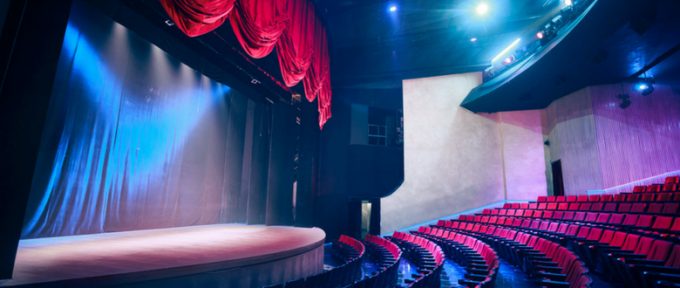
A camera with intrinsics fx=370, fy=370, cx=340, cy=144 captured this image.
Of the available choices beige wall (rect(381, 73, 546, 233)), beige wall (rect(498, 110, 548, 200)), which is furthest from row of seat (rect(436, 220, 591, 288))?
beige wall (rect(498, 110, 548, 200))

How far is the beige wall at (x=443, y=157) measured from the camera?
8070mm

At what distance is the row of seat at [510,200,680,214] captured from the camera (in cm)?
400

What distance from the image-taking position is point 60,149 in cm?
362

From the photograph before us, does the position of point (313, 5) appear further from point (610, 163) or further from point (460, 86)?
point (610, 163)

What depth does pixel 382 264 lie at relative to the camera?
422cm

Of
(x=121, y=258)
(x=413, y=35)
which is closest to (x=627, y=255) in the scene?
(x=121, y=258)

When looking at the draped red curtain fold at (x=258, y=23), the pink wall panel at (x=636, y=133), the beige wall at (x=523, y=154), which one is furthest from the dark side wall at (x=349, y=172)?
the draped red curtain fold at (x=258, y=23)

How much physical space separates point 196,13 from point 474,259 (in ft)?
10.4

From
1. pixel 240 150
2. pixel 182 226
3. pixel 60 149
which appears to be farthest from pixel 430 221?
pixel 60 149

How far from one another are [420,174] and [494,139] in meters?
1.88

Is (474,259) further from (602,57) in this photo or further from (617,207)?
(602,57)

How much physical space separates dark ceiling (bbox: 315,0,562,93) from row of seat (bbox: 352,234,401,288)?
3917 mm

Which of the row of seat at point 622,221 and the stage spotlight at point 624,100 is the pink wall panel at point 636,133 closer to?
the stage spotlight at point 624,100

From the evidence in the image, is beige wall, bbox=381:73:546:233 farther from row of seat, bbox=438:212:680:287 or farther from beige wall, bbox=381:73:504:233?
row of seat, bbox=438:212:680:287
